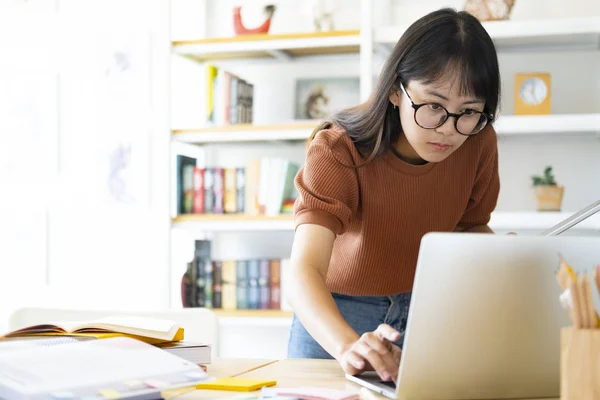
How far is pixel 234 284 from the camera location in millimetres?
3338

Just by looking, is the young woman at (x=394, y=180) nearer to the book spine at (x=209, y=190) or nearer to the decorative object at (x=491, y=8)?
the decorative object at (x=491, y=8)

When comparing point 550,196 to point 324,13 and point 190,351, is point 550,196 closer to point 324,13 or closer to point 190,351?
point 324,13

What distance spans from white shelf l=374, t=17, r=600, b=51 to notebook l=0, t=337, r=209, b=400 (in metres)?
2.16

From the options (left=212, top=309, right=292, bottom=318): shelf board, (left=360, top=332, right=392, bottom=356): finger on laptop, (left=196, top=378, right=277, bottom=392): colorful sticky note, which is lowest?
(left=212, top=309, right=292, bottom=318): shelf board

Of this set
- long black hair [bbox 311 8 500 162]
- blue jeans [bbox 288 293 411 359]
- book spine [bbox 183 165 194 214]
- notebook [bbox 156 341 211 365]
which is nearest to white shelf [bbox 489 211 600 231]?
book spine [bbox 183 165 194 214]

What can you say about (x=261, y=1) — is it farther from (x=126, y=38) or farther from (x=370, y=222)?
(x=370, y=222)

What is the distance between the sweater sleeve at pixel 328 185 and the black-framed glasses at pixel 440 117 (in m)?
0.16

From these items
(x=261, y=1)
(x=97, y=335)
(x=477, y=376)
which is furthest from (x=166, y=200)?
(x=477, y=376)

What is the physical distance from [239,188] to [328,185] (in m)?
1.83

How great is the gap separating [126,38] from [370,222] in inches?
85.4

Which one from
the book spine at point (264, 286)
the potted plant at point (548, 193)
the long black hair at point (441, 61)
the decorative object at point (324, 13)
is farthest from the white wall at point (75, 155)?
the long black hair at point (441, 61)

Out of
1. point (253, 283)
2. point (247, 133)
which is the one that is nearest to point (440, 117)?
point (247, 133)

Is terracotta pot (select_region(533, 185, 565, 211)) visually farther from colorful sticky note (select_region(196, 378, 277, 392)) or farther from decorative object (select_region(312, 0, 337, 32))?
colorful sticky note (select_region(196, 378, 277, 392))

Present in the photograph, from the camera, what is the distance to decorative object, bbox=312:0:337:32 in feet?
10.7
